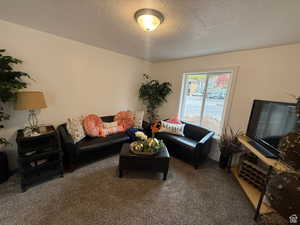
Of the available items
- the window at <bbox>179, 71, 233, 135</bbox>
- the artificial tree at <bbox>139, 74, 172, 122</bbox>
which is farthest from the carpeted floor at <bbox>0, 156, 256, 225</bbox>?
the artificial tree at <bbox>139, 74, 172, 122</bbox>

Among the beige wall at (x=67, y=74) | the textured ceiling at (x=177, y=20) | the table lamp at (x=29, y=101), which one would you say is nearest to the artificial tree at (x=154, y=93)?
the beige wall at (x=67, y=74)

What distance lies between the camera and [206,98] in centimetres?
306

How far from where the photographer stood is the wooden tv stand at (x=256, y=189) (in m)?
1.34

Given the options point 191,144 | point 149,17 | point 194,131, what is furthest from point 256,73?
point 149,17

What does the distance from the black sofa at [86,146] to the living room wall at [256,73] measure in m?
2.21

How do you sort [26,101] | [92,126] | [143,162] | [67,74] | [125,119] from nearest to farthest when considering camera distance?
1. [26,101]
2. [143,162]
3. [67,74]
4. [92,126]
5. [125,119]

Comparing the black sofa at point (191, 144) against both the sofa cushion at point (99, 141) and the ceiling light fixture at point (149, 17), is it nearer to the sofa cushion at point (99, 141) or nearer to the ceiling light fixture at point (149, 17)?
the sofa cushion at point (99, 141)

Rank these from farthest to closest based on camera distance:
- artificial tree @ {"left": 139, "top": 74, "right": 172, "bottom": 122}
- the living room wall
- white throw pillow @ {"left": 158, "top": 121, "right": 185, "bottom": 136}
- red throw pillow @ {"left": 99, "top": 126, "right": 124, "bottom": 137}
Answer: artificial tree @ {"left": 139, "top": 74, "right": 172, "bottom": 122}
white throw pillow @ {"left": 158, "top": 121, "right": 185, "bottom": 136}
red throw pillow @ {"left": 99, "top": 126, "right": 124, "bottom": 137}
the living room wall

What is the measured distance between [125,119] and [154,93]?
3.63 feet

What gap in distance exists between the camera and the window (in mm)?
2760

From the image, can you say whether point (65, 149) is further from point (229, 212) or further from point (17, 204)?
point (229, 212)

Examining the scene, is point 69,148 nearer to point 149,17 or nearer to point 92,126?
point 92,126

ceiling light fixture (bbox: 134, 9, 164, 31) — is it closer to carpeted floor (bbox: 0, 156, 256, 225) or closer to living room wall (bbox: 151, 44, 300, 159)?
living room wall (bbox: 151, 44, 300, 159)

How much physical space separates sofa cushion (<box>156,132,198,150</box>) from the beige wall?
4.62ft
